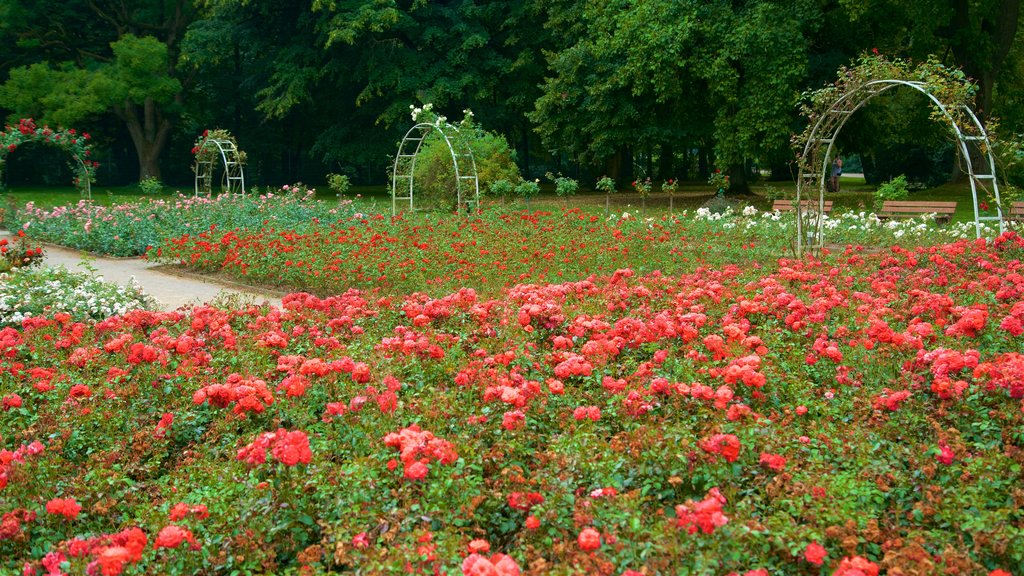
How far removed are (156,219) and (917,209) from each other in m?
12.6

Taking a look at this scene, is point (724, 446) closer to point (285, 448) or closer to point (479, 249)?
point (285, 448)

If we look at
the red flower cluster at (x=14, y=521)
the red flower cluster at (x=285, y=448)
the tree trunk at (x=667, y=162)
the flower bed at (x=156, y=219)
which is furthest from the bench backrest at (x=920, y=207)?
the tree trunk at (x=667, y=162)

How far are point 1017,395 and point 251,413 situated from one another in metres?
2.95

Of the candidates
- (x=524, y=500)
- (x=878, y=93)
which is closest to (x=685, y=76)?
(x=878, y=93)

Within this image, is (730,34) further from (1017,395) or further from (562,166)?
(562,166)

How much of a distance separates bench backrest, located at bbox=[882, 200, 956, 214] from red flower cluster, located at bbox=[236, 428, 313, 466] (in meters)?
14.1

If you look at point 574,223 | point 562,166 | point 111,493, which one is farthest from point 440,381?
point 562,166

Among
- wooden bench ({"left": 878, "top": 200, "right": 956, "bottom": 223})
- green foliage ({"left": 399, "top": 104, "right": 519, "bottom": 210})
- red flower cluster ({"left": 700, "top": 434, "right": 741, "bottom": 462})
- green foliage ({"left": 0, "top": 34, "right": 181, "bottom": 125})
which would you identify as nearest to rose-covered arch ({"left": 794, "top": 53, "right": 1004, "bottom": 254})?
wooden bench ({"left": 878, "top": 200, "right": 956, "bottom": 223})

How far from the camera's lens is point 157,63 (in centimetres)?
3017

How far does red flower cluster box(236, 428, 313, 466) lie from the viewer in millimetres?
2650

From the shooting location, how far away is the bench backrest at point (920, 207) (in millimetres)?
14625

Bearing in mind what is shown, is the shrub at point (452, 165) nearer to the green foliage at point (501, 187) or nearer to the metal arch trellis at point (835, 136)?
the green foliage at point (501, 187)

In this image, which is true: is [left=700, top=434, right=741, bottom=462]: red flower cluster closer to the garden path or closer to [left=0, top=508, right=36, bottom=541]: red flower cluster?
[left=0, top=508, right=36, bottom=541]: red flower cluster

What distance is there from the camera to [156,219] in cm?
1466
